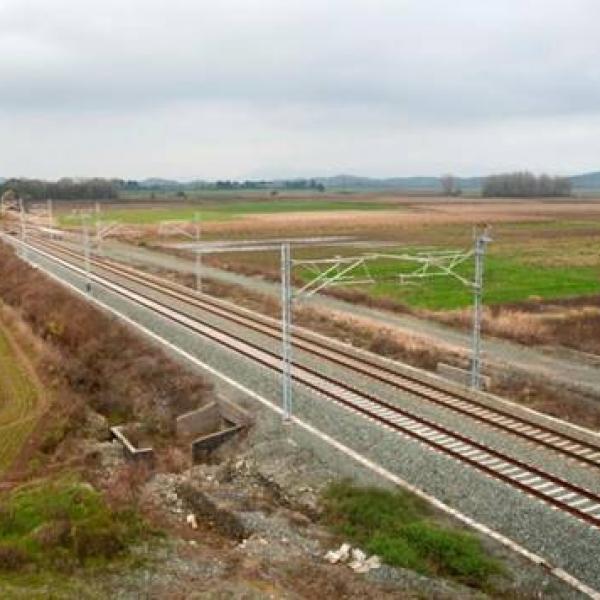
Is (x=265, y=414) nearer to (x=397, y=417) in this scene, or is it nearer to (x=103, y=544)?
(x=397, y=417)

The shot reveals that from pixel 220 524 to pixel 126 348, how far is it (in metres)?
20.0

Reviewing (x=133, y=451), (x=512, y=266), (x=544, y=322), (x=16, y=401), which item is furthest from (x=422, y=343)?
(x=512, y=266)

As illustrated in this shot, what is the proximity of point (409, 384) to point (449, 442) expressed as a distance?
683 centimetres

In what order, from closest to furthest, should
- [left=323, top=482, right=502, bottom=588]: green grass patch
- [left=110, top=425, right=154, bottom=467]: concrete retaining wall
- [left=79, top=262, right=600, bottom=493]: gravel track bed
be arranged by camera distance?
[left=323, top=482, right=502, bottom=588]: green grass patch
[left=79, top=262, right=600, bottom=493]: gravel track bed
[left=110, top=425, right=154, bottom=467]: concrete retaining wall

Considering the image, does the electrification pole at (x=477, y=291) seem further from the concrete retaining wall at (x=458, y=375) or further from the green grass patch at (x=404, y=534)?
the green grass patch at (x=404, y=534)

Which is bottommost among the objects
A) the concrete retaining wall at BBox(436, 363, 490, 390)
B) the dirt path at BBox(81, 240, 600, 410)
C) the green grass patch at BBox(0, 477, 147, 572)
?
the dirt path at BBox(81, 240, 600, 410)

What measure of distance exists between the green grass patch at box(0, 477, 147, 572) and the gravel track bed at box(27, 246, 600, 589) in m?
7.67

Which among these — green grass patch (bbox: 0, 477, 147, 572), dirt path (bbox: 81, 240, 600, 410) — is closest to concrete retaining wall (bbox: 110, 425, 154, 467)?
green grass patch (bbox: 0, 477, 147, 572)

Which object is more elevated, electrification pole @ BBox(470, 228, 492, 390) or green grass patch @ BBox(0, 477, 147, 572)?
electrification pole @ BBox(470, 228, 492, 390)

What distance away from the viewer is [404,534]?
18875 mm

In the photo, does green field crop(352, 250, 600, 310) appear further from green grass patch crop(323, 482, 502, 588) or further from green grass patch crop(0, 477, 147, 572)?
green grass patch crop(0, 477, 147, 572)

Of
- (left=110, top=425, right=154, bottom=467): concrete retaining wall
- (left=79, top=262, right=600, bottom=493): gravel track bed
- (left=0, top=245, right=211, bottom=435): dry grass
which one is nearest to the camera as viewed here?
(left=79, top=262, right=600, bottom=493): gravel track bed

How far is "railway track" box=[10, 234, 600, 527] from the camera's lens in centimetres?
2069

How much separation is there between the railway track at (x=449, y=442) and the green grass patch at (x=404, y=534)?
2.91 meters
